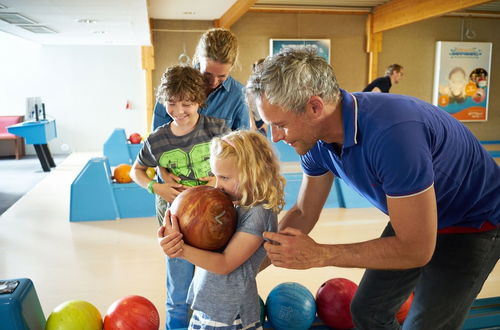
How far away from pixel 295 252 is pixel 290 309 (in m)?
1.02

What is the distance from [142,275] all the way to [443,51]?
9.73 m

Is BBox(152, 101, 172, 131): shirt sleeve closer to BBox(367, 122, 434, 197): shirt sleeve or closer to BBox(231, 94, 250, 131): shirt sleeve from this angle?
BBox(231, 94, 250, 131): shirt sleeve

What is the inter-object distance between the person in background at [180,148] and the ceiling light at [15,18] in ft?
15.3

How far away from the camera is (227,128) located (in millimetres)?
2449

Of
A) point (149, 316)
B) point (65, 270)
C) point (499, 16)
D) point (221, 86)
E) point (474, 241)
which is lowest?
point (65, 270)

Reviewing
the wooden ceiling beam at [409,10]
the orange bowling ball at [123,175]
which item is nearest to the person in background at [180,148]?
the orange bowling ball at [123,175]

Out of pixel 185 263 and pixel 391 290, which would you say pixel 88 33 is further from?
pixel 391 290

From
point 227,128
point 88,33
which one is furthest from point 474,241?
point 88,33

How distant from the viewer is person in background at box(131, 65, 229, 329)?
2.25 m

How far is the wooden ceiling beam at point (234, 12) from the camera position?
7127 millimetres

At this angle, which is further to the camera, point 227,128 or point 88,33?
point 88,33

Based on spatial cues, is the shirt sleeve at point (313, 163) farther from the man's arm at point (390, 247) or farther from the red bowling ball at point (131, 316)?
the red bowling ball at point (131, 316)

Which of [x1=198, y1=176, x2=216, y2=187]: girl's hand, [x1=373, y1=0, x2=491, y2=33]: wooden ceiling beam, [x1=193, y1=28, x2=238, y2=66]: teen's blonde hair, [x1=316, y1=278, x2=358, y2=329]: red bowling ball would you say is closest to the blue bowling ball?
[x1=316, y1=278, x2=358, y2=329]: red bowling ball

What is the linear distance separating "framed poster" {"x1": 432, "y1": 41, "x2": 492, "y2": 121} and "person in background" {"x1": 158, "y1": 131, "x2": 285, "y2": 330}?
10.1 m
